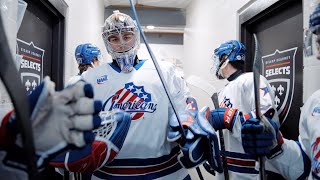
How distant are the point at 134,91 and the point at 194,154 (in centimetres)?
38

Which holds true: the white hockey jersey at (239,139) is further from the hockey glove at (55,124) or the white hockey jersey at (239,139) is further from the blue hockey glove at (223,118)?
the hockey glove at (55,124)

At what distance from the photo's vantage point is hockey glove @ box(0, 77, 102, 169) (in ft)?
1.54

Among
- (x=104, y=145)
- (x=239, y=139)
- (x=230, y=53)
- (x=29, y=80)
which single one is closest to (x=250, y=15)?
(x=230, y=53)

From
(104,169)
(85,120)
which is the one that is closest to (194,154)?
(104,169)

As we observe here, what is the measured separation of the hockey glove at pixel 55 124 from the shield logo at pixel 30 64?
132 centimetres

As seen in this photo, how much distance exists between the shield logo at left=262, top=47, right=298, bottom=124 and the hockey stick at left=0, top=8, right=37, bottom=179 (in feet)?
6.03

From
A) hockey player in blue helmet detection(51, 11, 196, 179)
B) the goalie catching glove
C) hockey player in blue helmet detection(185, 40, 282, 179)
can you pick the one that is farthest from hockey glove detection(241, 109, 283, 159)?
hockey player in blue helmet detection(185, 40, 282, 179)

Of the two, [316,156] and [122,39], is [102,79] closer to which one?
[122,39]

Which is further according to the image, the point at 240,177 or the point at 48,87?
the point at 240,177

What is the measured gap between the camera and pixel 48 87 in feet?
1.50

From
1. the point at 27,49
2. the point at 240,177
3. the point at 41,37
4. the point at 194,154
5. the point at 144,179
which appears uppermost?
the point at 41,37

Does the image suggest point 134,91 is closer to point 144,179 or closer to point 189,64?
point 144,179

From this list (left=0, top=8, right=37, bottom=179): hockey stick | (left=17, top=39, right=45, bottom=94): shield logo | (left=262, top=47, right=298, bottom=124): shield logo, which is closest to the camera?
(left=0, top=8, right=37, bottom=179): hockey stick

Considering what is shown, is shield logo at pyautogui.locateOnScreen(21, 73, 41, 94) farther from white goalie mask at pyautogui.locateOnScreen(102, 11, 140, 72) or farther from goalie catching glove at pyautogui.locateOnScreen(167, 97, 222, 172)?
goalie catching glove at pyautogui.locateOnScreen(167, 97, 222, 172)
